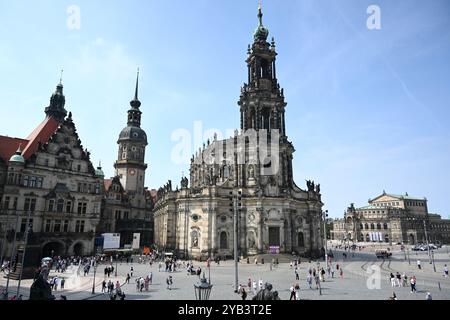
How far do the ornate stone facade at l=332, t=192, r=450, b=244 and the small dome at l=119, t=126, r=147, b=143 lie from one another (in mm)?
97319

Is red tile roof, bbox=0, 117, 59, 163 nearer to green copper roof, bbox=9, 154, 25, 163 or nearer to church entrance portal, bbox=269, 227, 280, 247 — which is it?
green copper roof, bbox=9, 154, 25, 163

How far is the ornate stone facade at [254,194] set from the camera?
55250 mm

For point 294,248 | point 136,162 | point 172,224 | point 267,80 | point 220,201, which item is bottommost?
point 294,248

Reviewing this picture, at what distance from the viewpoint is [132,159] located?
261ft

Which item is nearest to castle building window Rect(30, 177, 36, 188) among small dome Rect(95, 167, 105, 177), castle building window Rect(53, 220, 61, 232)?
castle building window Rect(53, 220, 61, 232)

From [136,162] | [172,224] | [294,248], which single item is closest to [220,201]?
[172,224]

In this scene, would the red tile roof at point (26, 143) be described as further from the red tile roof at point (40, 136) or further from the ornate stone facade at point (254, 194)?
the ornate stone facade at point (254, 194)

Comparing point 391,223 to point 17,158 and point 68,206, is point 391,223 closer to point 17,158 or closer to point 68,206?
point 68,206

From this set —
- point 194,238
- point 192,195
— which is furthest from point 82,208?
point 194,238

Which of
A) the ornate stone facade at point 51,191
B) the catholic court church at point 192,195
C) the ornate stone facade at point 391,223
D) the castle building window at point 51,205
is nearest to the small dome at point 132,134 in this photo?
the catholic court church at point 192,195

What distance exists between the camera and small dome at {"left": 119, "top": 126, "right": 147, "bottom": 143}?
264ft
